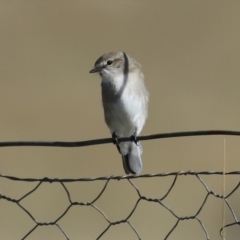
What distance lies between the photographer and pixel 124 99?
347cm

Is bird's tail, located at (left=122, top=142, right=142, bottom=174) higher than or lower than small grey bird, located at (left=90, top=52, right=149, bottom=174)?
lower

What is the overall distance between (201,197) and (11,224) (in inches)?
57.2

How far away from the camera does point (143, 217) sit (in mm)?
5234

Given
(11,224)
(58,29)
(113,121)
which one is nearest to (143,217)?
(11,224)

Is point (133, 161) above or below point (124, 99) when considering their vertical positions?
below

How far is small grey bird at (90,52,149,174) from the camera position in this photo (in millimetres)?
3486

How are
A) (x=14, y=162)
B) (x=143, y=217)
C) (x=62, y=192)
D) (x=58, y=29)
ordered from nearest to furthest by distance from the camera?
(x=143, y=217)
(x=62, y=192)
(x=14, y=162)
(x=58, y=29)

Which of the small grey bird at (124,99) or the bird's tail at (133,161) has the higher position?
the small grey bird at (124,99)

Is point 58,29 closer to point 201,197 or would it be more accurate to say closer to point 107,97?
point 201,197

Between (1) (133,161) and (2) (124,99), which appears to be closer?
(2) (124,99)

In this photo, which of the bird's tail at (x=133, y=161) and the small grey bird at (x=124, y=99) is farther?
the bird's tail at (x=133, y=161)

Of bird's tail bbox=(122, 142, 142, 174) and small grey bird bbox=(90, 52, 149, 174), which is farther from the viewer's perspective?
bird's tail bbox=(122, 142, 142, 174)

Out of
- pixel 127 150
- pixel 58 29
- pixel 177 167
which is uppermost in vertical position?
pixel 58 29

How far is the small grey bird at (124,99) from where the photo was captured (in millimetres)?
3486
